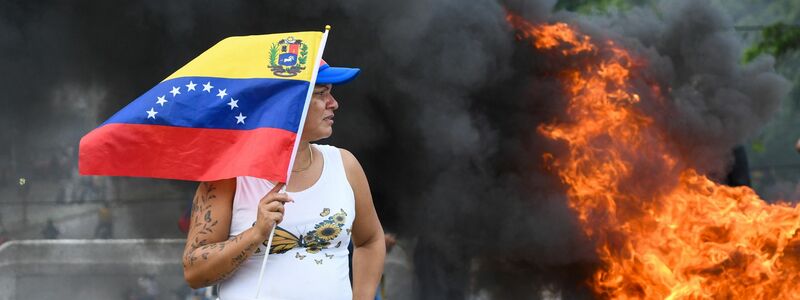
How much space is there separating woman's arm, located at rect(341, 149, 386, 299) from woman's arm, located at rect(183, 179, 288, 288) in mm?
346

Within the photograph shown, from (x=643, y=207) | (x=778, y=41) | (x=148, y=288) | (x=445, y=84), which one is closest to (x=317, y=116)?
(x=643, y=207)

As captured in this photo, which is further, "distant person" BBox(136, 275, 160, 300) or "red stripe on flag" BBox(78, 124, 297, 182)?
"distant person" BBox(136, 275, 160, 300)

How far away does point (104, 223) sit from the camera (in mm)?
14477

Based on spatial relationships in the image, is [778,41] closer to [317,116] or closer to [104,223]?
[104,223]

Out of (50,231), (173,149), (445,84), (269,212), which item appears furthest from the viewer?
(50,231)

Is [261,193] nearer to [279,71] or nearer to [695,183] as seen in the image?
[279,71]

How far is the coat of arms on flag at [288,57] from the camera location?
333 centimetres

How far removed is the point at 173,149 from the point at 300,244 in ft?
1.63

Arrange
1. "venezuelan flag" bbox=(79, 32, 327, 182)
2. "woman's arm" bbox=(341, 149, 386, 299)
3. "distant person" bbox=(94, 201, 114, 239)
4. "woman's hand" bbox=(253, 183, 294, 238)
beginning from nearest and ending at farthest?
1. "woman's hand" bbox=(253, 183, 294, 238)
2. "venezuelan flag" bbox=(79, 32, 327, 182)
3. "woman's arm" bbox=(341, 149, 386, 299)
4. "distant person" bbox=(94, 201, 114, 239)

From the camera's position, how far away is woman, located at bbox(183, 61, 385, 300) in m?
3.15

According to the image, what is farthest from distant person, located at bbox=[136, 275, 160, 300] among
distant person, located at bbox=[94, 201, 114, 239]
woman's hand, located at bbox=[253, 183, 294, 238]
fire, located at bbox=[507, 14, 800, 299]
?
woman's hand, located at bbox=[253, 183, 294, 238]

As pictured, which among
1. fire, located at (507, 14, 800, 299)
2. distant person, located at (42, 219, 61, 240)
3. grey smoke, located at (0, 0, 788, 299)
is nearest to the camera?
fire, located at (507, 14, 800, 299)

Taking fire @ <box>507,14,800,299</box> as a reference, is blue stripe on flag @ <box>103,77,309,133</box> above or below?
above

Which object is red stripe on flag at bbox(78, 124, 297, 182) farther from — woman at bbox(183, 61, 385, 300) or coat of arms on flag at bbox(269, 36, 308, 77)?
coat of arms on flag at bbox(269, 36, 308, 77)
